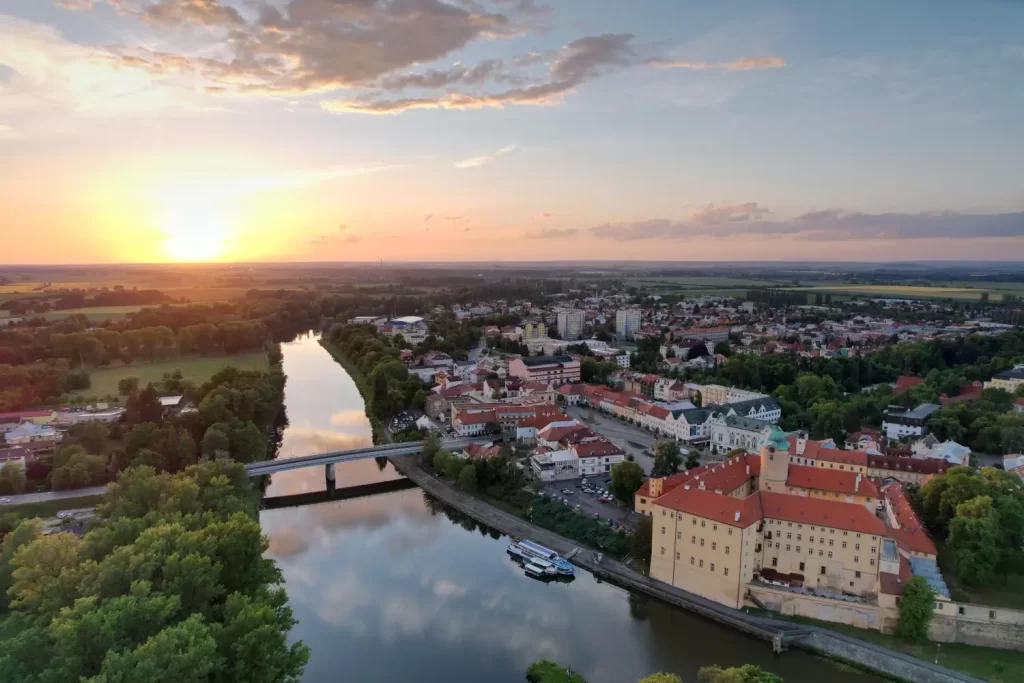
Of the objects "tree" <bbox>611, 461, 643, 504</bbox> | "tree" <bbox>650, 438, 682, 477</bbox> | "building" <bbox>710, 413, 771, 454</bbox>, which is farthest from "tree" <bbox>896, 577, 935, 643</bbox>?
"building" <bbox>710, 413, 771, 454</bbox>

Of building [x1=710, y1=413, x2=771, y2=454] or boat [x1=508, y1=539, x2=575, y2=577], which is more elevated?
building [x1=710, y1=413, x2=771, y2=454]

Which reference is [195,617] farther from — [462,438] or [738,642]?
[462,438]

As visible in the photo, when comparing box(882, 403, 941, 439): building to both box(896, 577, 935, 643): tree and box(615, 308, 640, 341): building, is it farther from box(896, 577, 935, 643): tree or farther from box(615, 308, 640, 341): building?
box(615, 308, 640, 341): building

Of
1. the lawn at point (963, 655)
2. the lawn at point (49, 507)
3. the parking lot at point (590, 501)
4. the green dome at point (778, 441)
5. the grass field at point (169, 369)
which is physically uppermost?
the green dome at point (778, 441)

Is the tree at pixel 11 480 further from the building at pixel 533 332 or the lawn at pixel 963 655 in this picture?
the building at pixel 533 332

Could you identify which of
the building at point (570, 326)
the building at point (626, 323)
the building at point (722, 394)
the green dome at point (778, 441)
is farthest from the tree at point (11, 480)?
the building at point (626, 323)

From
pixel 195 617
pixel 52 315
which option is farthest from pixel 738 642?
pixel 52 315
